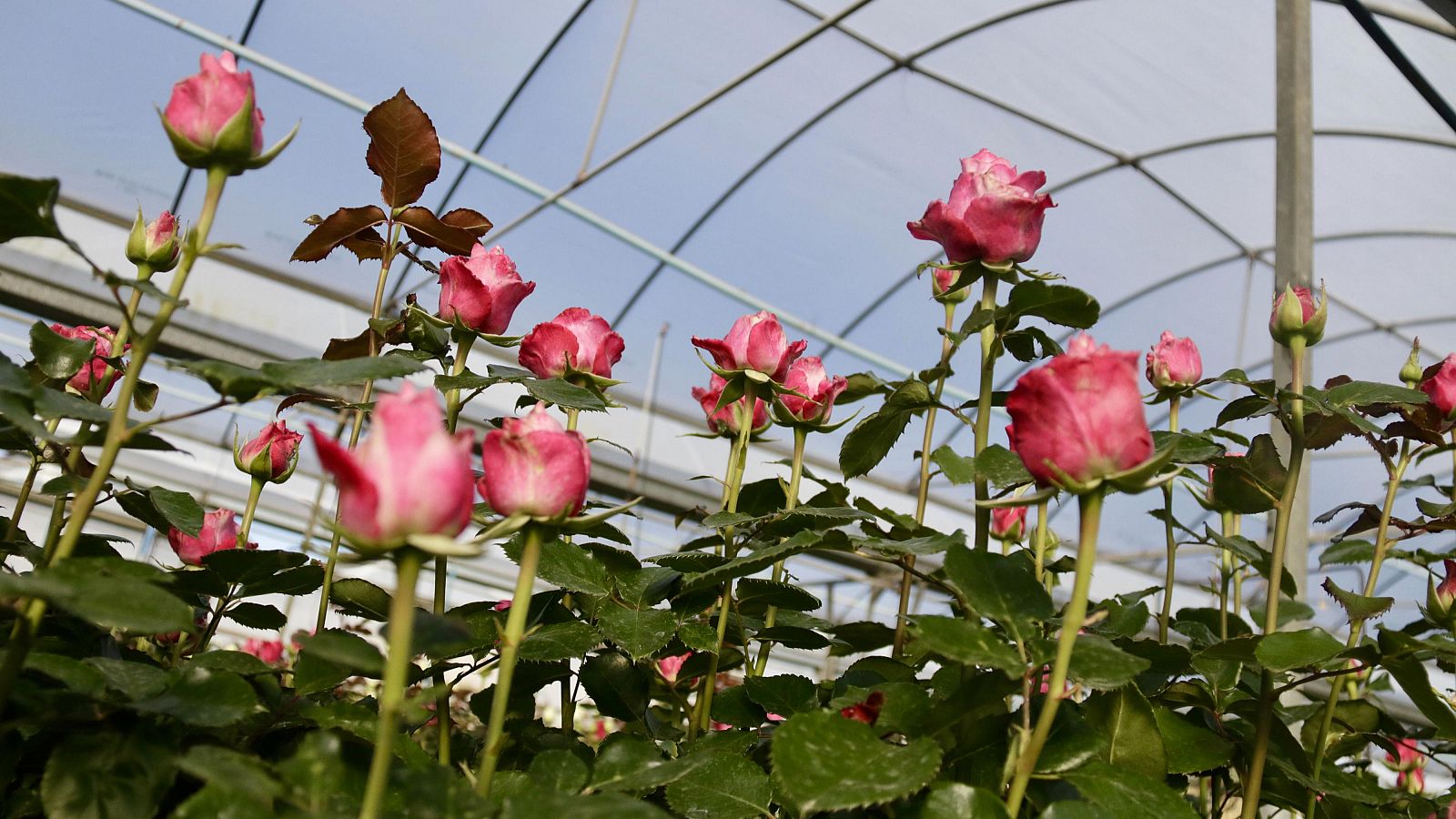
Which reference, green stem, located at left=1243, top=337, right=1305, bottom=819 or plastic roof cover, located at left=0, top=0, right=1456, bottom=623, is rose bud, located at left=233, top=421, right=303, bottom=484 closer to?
green stem, located at left=1243, top=337, right=1305, bottom=819

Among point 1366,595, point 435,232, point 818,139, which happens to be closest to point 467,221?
point 435,232

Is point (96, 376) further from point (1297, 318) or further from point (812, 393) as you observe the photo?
point (1297, 318)

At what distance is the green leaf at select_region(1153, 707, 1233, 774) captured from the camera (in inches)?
26.5

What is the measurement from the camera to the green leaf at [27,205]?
0.51 meters

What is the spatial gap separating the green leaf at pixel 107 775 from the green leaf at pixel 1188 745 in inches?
22.5

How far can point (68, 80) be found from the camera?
15.9 feet

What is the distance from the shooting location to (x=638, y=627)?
2.18 ft

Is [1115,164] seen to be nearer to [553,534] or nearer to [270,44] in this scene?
[270,44]

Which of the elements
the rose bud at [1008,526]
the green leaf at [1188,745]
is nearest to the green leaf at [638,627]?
the green leaf at [1188,745]

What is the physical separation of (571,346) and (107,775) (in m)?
0.48

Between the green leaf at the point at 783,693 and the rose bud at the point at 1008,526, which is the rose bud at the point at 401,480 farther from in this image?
the rose bud at the point at 1008,526

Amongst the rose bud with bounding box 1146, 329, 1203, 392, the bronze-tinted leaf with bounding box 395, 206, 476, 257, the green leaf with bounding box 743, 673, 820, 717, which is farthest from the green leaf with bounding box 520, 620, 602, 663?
the rose bud with bounding box 1146, 329, 1203, 392

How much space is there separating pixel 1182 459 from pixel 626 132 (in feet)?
15.7

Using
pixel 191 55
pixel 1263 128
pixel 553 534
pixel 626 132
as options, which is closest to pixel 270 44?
pixel 191 55
